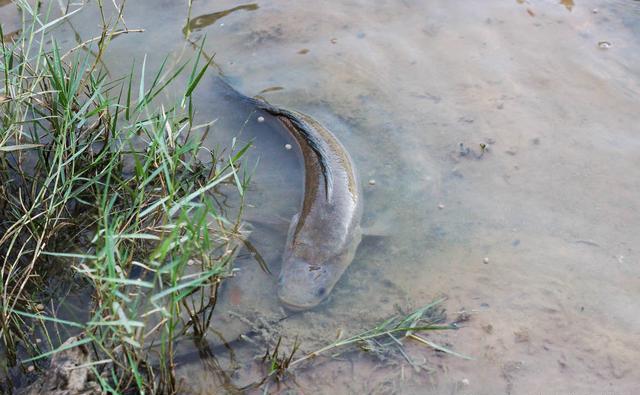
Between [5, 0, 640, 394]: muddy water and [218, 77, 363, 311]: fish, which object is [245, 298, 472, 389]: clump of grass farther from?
[218, 77, 363, 311]: fish

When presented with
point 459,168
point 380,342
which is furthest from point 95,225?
point 459,168

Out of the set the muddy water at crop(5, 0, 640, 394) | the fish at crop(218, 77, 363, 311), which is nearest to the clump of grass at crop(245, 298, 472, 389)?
the muddy water at crop(5, 0, 640, 394)

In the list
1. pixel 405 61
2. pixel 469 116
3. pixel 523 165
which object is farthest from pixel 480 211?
pixel 405 61

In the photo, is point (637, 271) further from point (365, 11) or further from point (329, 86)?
point (365, 11)

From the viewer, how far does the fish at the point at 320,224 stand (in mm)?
3779

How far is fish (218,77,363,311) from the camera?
378 centimetres

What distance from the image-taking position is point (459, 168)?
4480 mm

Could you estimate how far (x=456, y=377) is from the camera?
3.31m

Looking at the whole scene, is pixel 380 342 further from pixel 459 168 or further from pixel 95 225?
pixel 95 225

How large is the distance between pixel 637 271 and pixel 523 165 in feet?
3.44

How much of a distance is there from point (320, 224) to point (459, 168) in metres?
1.09

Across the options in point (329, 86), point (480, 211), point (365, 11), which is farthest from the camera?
point (365, 11)

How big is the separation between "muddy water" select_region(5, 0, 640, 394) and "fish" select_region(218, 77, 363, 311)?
0.09 metres

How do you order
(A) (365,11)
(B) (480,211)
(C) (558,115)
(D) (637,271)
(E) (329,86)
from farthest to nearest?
(A) (365,11) → (E) (329,86) → (C) (558,115) → (B) (480,211) → (D) (637,271)
